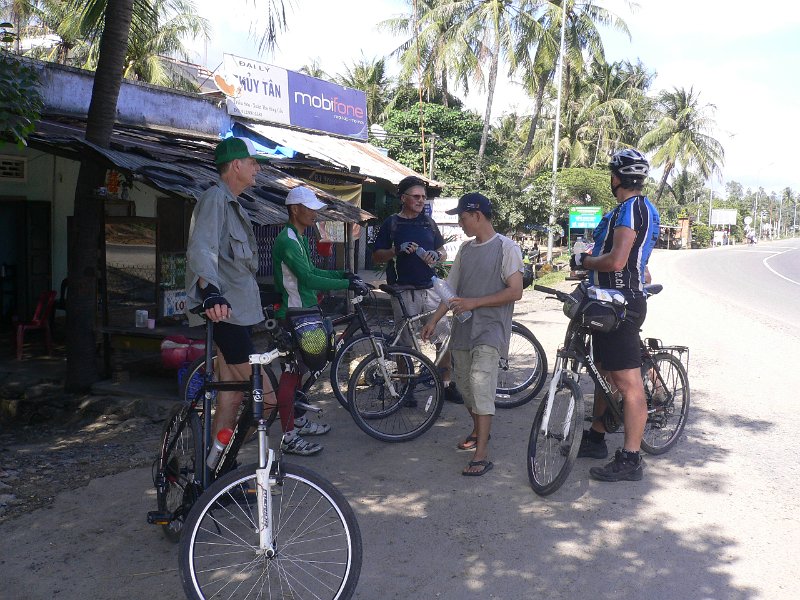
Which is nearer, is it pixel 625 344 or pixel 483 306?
pixel 625 344

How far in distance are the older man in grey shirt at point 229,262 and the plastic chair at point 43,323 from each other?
19.0ft

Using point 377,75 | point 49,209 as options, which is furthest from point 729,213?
point 49,209

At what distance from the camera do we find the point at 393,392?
5.37 meters

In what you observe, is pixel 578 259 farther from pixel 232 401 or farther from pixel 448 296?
pixel 232 401

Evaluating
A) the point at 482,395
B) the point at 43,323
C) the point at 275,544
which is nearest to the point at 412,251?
the point at 482,395

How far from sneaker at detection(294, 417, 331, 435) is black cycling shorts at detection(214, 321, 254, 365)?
1.70 metres

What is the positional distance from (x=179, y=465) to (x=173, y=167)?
424 centimetres

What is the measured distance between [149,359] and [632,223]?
5.67 metres

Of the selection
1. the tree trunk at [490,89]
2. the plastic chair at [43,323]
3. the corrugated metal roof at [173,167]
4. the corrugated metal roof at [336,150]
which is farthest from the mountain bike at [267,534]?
the tree trunk at [490,89]

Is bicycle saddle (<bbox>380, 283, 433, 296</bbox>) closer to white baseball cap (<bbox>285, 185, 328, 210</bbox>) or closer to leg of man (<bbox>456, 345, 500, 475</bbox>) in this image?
white baseball cap (<bbox>285, 185, 328, 210</bbox>)

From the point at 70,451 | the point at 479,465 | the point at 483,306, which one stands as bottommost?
the point at 70,451

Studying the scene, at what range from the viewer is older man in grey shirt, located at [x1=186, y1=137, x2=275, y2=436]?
342cm

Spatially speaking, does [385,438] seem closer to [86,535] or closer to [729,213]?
[86,535]

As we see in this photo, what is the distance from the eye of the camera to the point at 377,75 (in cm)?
3519
